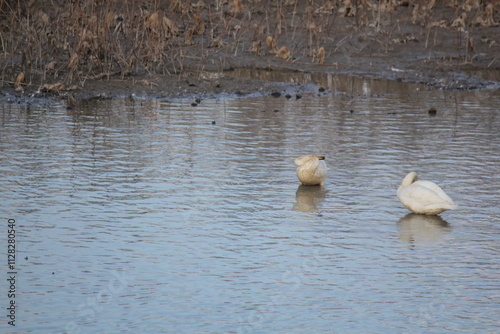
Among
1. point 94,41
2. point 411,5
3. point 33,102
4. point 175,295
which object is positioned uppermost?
point 411,5

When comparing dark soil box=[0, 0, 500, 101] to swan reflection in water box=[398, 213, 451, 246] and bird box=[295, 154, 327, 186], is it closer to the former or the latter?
bird box=[295, 154, 327, 186]

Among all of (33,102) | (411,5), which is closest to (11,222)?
(33,102)

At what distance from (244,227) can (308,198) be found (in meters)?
1.41

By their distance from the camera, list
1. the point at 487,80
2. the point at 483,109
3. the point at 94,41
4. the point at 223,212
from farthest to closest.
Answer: the point at 487,80, the point at 94,41, the point at 483,109, the point at 223,212

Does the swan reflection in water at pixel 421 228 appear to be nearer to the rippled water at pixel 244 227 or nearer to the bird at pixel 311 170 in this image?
the rippled water at pixel 244 227

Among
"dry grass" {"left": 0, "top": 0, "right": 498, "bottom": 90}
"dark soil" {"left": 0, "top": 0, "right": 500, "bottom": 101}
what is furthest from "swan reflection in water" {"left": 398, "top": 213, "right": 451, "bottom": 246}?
"dry grass" {"left": 0, "top": 0, "right": 498, "bottom": 90}

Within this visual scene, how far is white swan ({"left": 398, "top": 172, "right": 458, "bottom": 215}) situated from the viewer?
26.6ft

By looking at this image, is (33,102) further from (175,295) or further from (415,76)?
(175,295)

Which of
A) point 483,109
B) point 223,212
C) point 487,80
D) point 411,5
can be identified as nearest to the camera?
point 223,212

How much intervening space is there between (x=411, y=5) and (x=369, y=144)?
15.0 m

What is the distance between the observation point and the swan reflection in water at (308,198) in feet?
28.3

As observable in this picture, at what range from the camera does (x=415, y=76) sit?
20.3 metres

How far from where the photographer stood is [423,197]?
27.0 feet

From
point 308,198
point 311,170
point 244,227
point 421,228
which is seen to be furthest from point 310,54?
point 244,227
